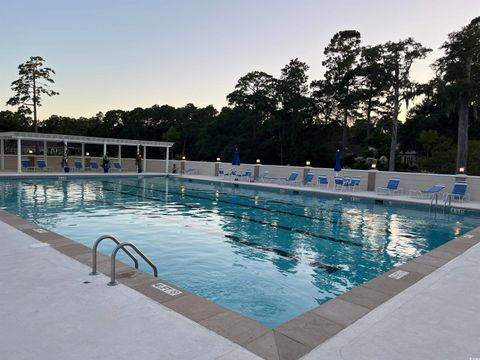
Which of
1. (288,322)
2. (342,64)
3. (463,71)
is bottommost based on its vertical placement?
(288,322)

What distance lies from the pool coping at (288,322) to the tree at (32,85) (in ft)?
125

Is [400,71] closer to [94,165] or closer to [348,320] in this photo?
[94,165]

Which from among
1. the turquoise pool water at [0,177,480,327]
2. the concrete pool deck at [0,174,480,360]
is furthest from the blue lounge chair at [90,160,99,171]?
the concrete pool deck at [0,174,480,360]

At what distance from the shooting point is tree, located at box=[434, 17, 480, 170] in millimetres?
23352

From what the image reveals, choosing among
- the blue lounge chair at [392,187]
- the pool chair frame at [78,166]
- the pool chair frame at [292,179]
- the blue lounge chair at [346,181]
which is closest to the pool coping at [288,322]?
the blue lounge chair at [392,187]

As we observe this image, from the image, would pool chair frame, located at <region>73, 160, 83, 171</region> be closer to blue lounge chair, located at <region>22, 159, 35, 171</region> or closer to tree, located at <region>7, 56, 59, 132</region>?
blue lounge chair, located at <region>22, 159, 35, 171</region>

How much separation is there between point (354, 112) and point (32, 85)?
34062mm

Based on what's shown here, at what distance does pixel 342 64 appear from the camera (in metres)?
34.0

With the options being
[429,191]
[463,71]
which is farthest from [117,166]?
[463,71]

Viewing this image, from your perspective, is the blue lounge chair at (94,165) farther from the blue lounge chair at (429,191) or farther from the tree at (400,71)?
the tree at (400,71)

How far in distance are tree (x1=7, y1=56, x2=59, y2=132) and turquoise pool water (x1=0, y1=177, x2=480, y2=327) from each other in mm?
26896

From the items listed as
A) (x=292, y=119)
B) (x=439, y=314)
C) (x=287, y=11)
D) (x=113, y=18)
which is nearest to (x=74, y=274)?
(x=439, y=314)

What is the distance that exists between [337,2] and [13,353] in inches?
813

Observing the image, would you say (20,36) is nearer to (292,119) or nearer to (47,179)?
(47,179)
